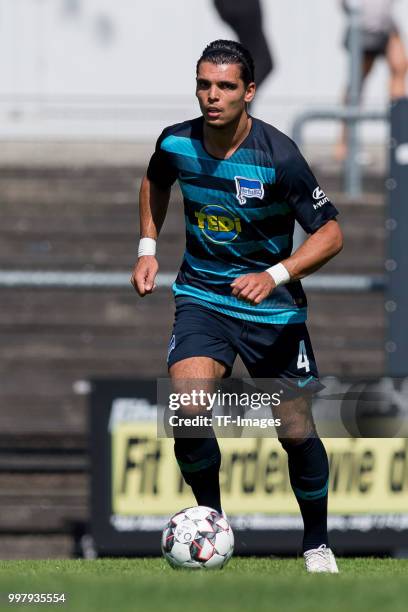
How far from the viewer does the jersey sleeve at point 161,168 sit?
7.26m

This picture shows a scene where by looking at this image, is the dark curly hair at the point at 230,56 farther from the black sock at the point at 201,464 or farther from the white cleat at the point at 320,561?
the white cleat at the point at 320,561

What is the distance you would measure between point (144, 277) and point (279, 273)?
0.61m

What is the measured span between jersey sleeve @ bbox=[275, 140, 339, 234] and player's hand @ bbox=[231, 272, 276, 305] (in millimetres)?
417

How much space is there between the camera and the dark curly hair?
7008mm

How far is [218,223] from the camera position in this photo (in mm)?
7074

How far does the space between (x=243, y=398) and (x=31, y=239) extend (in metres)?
Answer: 4.96

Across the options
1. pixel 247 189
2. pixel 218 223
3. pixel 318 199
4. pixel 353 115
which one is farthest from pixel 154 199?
pixel 353 115

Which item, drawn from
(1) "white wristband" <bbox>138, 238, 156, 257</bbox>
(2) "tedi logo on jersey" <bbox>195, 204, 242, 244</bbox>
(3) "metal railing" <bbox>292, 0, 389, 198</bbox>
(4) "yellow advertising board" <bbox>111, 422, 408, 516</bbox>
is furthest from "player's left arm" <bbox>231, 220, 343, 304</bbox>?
(3) "metal railing" <bbox>292, 0, 389, 198</bbox>

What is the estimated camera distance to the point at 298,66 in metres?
17.5

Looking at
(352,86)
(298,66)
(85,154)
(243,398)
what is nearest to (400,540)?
(243,398)

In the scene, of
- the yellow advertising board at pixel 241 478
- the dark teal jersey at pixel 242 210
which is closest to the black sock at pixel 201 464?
the dark teal jersey at pixel 242 210

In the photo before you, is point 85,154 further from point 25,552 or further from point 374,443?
point 374,443

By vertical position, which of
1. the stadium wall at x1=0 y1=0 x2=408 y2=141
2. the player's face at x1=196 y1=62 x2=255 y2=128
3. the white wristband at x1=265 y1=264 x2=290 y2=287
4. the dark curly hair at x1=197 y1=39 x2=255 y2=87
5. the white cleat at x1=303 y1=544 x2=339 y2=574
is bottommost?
the white cleat at x1=303 y1=544 x2=339 y2=574

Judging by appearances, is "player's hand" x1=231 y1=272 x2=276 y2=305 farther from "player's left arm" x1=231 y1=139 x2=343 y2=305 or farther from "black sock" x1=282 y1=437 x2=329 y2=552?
"black sock" x1=282 y1=437 x2=329 y2=552
